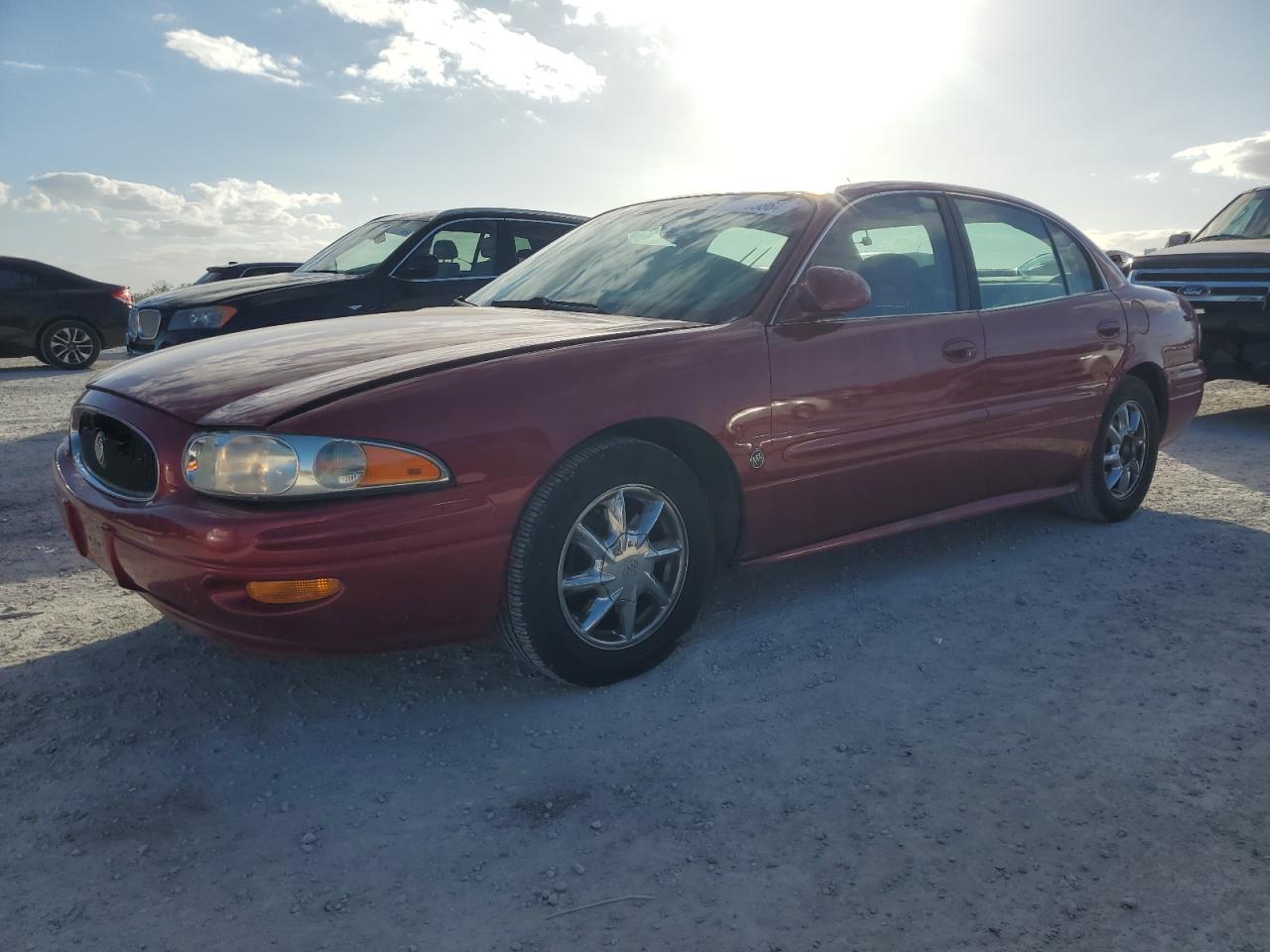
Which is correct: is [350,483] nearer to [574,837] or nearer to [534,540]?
[534,540]

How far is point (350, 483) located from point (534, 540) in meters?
0.52

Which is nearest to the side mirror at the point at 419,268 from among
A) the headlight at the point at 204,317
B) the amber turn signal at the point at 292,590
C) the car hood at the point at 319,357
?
the headlight at the point at 204,317

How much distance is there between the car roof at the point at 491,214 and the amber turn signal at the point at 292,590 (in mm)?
5772

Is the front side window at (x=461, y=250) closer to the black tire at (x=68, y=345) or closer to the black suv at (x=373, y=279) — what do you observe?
the black suv at (x=373, y=279)

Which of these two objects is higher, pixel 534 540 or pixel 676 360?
pixel 676 360

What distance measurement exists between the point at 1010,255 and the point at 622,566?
8.19ft

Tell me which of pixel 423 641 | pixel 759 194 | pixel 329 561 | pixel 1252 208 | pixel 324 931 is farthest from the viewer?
pixel 1252 208

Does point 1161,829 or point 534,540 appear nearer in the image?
point 1161,829

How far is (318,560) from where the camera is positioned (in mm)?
2564

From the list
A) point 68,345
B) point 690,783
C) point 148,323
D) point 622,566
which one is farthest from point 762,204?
point 68,345

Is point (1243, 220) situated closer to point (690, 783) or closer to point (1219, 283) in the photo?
point (1219, 283)

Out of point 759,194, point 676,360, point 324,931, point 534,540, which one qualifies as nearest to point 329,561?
point 534,540

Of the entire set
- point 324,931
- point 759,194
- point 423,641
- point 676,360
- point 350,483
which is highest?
point 759,194

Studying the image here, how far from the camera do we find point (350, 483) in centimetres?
261
